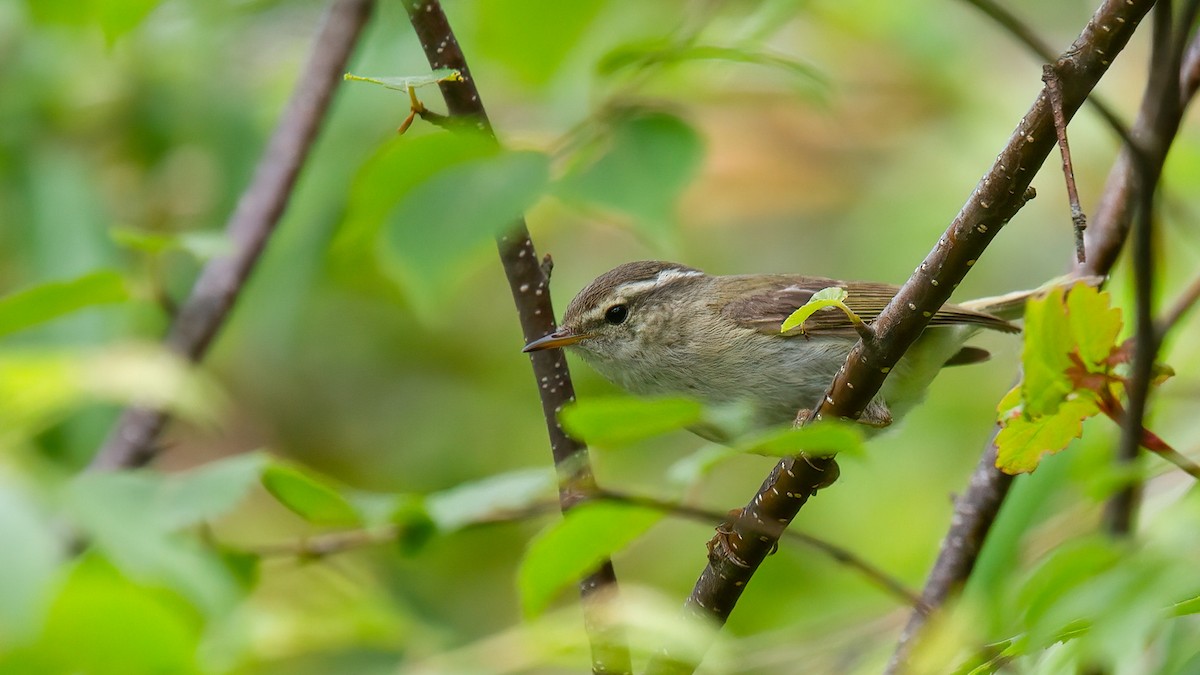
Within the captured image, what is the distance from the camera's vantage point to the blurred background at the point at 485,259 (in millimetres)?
2682

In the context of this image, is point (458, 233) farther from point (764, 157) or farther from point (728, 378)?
point (764, 157)

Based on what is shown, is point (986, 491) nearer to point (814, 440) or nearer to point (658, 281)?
point (814, 440)

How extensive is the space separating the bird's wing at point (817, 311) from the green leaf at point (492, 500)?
1.10m

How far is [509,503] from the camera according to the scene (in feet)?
8.04

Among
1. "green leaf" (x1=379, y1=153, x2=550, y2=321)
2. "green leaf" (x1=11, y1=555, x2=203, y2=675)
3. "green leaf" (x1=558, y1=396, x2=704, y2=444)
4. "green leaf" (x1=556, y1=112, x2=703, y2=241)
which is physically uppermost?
"green leaf" (x1=558, y1=396, x2=704, y2=444)

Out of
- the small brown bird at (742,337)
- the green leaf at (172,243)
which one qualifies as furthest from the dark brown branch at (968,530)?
the green leaf at (172,243)

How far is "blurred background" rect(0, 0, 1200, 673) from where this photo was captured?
2.68m

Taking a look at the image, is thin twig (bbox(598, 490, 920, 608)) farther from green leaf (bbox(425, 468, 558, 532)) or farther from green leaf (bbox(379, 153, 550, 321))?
green leaf (bbox(379, 153, 550, 321))

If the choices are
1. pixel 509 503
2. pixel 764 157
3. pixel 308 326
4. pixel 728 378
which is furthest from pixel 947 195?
pixel 509 503

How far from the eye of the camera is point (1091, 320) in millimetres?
1701

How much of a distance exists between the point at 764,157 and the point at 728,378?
3454 mm

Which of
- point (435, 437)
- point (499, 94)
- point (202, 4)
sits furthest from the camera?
point (435, 437)

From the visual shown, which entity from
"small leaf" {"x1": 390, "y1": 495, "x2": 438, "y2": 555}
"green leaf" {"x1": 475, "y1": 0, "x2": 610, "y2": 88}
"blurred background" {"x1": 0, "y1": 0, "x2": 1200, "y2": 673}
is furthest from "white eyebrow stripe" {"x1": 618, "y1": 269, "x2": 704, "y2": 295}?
"small leaf" {"x1": 390, "y1": 495, "x2": 438, "y2": 555}

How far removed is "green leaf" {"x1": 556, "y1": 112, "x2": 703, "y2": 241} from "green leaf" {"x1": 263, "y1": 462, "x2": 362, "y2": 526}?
94 centimetres
